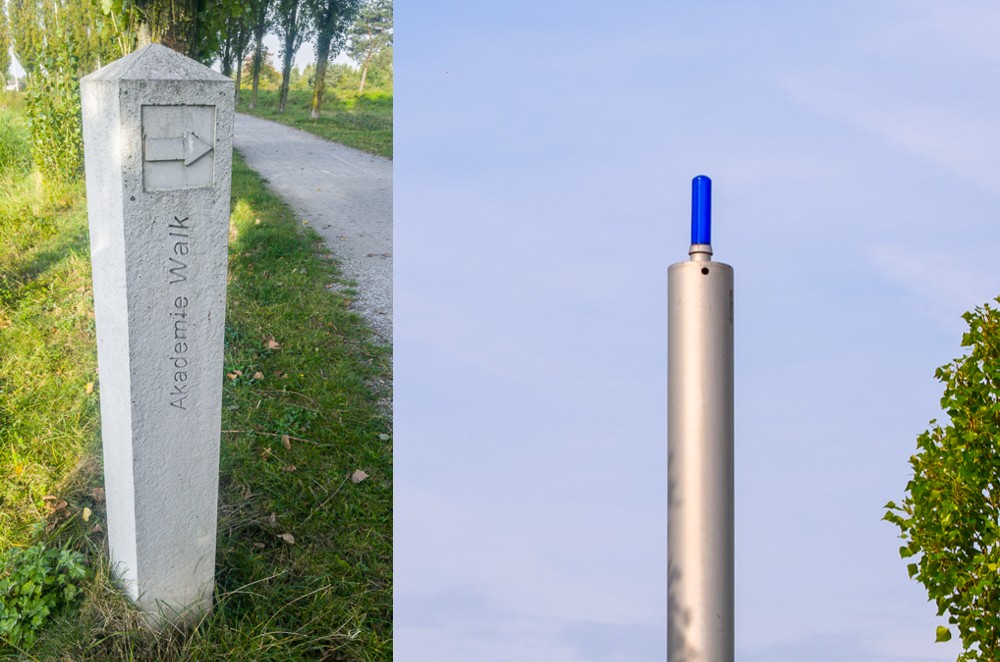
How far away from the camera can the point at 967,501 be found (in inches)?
148

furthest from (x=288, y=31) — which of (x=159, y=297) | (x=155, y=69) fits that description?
(x=159, y=297)

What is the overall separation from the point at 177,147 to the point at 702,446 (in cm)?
227

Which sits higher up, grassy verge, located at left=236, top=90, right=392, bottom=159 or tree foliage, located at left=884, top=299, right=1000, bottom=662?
grassy verge, located at left=236, top=90, right=392, bottom=159

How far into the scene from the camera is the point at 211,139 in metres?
3.72

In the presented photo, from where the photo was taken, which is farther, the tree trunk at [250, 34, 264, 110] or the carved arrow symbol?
the tree trunk at [250, 34, 264, 110]

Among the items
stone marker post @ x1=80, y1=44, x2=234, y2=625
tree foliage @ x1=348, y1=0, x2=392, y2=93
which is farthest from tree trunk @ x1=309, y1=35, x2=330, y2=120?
stone marker post @ x1=80, y1=44, x2=234, y2=625

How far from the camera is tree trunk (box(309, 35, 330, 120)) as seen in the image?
5883 mm

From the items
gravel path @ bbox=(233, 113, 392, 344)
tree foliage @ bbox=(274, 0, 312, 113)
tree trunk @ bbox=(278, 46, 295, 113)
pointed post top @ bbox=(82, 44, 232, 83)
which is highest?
tree foliage @ bbox=(274, 0, 312, 113)

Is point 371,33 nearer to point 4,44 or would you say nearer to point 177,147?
point 4,44

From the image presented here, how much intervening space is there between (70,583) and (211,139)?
2.09 meters

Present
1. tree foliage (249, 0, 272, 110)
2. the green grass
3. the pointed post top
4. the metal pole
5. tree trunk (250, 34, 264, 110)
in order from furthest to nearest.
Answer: tree trunk (250, 34, 264, 110), tree foliage (249, 0, 272, 110), the green grass, the pointed post top, the metal pole

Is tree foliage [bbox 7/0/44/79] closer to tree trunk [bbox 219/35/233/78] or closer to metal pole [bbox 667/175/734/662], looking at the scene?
tree trunk [bbox 219/35/233/78]

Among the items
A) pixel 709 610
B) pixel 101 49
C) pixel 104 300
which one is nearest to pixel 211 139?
pixel 104 300

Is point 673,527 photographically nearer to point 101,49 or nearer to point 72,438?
point 72,438
